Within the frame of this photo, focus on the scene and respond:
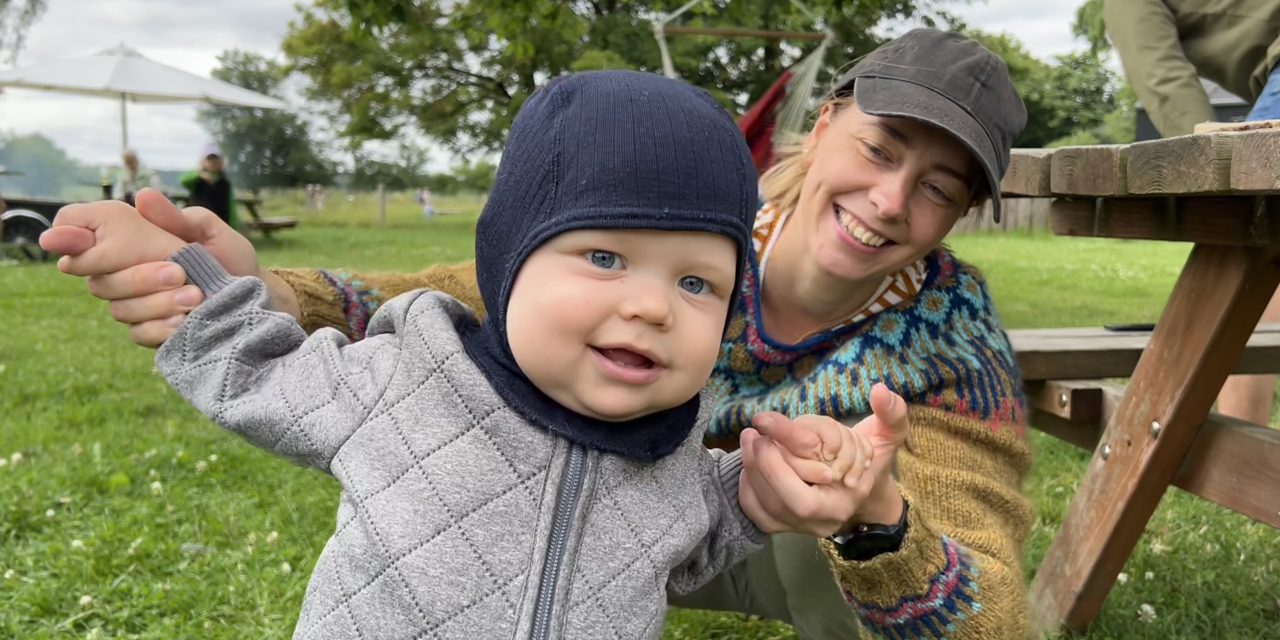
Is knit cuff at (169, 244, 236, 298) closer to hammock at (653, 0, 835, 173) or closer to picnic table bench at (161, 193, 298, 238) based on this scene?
hammock at (653, 0, 835, 173)

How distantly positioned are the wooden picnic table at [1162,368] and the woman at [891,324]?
0.20 meters

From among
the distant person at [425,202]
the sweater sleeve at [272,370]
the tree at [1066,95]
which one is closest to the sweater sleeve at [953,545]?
the sweater sleeve at [272,370]

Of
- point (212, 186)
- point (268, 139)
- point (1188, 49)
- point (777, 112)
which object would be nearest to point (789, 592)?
point (1188, 49)

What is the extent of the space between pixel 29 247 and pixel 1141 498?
13052mm

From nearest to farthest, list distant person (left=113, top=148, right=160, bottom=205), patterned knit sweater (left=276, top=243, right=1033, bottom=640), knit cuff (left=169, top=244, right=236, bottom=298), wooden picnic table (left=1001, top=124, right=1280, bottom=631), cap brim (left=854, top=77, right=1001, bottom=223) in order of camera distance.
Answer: knit cuff (left=169, top=244, right=236, bottom=298) < patterned knit sweater (left=276, top=243, right=1033, bottom=640) < cap brim (left=854, top=77, right=1001, bottom=223) < wooden picnic table (left=1001, top=124, right=1280, bottom=631) < distant person (left=113, top=148, right=160, bottom=205)

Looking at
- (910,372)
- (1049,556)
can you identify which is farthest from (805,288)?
(1049,556)

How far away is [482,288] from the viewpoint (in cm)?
130

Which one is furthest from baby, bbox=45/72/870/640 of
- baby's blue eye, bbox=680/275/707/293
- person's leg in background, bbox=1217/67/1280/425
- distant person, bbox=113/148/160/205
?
distant person, bbox=113/148/160/205

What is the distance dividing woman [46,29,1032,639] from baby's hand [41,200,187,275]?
2 centimetres

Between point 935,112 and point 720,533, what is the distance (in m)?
0.78

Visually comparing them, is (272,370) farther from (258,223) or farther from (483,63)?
(483,63)

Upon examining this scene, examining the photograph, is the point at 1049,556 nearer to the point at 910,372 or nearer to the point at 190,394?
the point at 910,372

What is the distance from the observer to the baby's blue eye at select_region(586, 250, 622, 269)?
1160 mm

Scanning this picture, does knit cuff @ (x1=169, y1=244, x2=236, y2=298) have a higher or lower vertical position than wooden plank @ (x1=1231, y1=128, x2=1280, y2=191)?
lower
